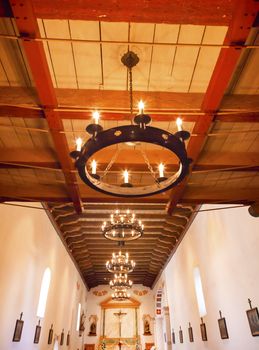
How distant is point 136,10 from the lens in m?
2.53

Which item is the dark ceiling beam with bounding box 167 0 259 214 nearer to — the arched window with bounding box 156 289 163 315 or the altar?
the arched window with bounding box 156 289 163 315

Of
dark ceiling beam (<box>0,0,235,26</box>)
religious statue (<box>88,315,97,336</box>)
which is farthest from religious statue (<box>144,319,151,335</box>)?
dark ceiling beam (<box>0,0,235,26</box>)

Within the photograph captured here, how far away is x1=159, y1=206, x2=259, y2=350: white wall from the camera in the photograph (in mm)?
5793

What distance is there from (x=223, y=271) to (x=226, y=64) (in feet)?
19.2

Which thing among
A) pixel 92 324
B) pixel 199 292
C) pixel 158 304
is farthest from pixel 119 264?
pixel 92 324

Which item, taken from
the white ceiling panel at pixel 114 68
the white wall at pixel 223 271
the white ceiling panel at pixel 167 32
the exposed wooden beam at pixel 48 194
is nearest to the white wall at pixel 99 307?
the white wall at pixel 223 271

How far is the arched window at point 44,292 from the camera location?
909 cm

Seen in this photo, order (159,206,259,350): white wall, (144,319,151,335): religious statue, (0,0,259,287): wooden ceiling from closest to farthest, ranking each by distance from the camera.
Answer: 1. (0,0,259,287): wooden ceiling
2. (159,206,259,350): white wall
3. (144,319,151,335): religious statue

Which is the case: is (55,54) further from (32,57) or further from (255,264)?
(255,264)

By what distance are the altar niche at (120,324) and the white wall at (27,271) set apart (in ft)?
31.5

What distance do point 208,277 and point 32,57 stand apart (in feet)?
25.9

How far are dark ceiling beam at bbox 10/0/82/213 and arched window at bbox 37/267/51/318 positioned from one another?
6.16 meters

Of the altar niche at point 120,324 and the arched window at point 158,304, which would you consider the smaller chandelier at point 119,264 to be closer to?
the arched window at point 158,304

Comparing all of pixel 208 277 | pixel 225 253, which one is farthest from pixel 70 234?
pixel 225 253
